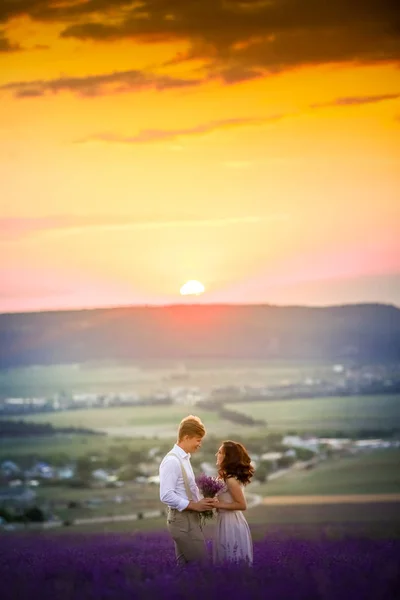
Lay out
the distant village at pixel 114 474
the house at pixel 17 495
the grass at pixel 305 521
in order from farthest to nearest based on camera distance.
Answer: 1. the house at pixel 17 495
2. the distant village at pixel 114 474
3. the grass at pixel 305 521

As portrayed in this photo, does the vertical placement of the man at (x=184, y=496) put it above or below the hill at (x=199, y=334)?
below

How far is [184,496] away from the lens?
5.18 meters

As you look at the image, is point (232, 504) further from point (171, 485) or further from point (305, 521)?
point (305, 521)

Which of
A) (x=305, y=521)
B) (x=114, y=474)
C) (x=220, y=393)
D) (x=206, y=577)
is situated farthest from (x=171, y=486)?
(x=114, y=474)

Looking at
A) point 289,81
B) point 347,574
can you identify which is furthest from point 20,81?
point 347,574

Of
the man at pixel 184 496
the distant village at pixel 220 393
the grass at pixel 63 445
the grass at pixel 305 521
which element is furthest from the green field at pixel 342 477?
the man at pixel 184 496

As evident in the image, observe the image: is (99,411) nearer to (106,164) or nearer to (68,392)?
(68,392)

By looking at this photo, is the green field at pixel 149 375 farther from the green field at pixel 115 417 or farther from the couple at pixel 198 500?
the couple at pixel 198 500

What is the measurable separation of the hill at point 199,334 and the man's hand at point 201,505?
16.4 feet

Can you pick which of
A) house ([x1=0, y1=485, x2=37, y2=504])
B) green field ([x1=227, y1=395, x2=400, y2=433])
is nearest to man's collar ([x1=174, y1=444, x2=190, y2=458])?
green field ([x1=227, y1=395, x2=400, y2=433])

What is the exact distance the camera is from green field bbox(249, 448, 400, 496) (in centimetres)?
991

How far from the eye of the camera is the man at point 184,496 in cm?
512

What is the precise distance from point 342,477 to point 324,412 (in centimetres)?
61

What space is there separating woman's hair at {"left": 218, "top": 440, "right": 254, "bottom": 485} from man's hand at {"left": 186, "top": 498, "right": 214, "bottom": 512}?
0.13 meters
